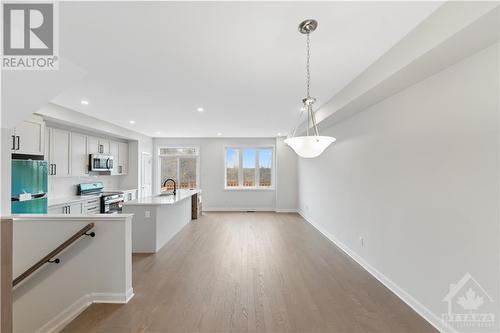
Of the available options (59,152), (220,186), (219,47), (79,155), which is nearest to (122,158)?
(79,155)

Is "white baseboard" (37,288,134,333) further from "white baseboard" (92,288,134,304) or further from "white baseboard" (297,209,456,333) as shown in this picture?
"white baseboard" (297,209,456,333)

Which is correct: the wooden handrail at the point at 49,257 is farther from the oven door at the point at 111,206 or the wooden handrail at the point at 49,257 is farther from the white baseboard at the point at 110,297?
the oven door at the point at 111,206

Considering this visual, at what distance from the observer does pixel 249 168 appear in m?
8.34

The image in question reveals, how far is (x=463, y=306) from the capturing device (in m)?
1.95

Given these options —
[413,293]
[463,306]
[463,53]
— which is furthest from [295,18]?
[413,293]

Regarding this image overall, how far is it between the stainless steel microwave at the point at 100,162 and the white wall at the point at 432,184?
6.03 meters

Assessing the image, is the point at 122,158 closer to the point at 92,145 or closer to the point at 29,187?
the point at 92,145

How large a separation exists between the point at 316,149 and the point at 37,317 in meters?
3.73

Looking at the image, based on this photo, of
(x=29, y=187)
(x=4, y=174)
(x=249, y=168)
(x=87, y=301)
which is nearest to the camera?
(x=4, y=174)

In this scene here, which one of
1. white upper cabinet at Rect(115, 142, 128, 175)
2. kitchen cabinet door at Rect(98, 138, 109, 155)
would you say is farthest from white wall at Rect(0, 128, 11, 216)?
white upper cabinet at Rect(115, 142, 128, 175)

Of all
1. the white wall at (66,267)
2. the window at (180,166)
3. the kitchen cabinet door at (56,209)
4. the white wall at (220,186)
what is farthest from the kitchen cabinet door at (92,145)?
the white wall at (66,267)

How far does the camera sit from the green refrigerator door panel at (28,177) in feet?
11.0

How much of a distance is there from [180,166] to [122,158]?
1.94 meters
